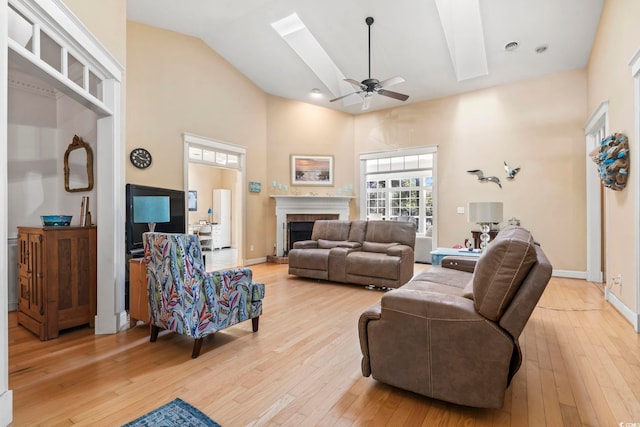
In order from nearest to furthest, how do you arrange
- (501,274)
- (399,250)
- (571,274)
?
1. (501,274)
2. (399,250)
3. (571,274)

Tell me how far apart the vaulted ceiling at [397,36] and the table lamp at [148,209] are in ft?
11.2

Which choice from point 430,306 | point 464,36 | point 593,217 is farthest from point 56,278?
point 593,217

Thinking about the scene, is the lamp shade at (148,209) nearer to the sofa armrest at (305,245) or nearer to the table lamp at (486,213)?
the sofa armrest at (305,245)

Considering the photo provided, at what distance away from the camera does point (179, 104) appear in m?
5.45

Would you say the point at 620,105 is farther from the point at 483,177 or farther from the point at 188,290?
the point at 188,290

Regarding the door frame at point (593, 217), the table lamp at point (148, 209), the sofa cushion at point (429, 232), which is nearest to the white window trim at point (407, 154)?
the sofa cushion at point (429, 232)

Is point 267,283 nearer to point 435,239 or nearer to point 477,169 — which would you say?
point 435,239

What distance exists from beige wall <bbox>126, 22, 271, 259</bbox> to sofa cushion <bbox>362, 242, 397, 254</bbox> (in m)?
2.78

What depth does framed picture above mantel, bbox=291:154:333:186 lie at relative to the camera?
754 cm

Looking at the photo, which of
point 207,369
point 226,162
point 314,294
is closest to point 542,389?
point 207,369

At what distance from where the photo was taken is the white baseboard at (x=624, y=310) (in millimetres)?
2938

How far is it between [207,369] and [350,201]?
19.9ft

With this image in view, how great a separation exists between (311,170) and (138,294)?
5237 mm

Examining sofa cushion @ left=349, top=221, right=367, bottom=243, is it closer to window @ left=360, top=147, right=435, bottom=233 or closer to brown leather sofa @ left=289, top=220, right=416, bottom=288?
brown leather sofa @ left=289, top=220, right=416, bottom=288
